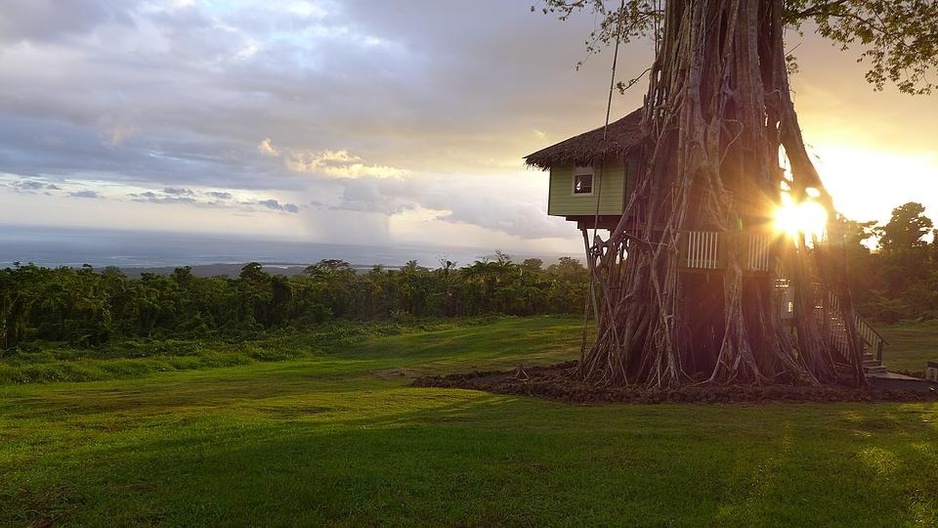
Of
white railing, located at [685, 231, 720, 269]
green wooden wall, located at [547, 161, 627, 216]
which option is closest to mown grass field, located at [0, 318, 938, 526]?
white railing, located at [685, 231, 720, 269]

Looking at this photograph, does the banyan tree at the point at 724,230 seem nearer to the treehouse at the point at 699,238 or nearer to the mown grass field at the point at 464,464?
the treehouse at the point at 699,238

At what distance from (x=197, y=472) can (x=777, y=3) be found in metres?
16.4

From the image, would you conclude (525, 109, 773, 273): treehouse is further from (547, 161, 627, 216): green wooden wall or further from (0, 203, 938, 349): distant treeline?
(0, 203, 938, 349): distant treeline

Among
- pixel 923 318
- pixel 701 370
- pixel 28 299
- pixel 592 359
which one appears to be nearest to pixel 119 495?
pixel 592 359

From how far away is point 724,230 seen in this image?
15.1m

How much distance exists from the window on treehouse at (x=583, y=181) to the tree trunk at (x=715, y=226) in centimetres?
183

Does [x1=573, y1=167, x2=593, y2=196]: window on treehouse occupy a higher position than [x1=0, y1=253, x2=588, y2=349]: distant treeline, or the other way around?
[x1=573, y1=167, x2=593, y2=196]: window on treehouse

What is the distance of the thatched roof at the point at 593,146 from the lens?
18.0m

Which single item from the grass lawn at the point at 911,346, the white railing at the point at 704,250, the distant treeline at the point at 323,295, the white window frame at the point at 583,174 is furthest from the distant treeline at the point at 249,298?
the white railing at the point at 704,250

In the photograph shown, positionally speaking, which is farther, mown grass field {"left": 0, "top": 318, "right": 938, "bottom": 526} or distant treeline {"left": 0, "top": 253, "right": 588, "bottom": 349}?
distant treeline {"left": 0, "top": 253, "right": 588, "bottom": 349}

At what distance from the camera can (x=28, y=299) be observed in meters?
28.3

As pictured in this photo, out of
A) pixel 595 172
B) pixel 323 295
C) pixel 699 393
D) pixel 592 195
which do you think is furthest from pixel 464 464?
pixel 323 295

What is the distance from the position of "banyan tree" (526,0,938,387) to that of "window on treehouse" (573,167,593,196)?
3.10 ft

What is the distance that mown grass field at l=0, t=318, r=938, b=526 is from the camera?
6082 mm
